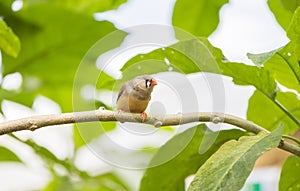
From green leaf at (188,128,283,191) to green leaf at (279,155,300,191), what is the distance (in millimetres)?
185

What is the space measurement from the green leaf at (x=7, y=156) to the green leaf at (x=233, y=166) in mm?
547

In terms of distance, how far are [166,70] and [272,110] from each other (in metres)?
0.22

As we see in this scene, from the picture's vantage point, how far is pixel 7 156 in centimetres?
113

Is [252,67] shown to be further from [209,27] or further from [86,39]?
[86,39]

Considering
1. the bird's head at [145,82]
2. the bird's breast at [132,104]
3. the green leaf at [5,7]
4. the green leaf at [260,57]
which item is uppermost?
the green leaf at [5,7]

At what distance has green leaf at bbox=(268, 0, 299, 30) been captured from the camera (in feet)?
3.22

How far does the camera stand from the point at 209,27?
1085 mm

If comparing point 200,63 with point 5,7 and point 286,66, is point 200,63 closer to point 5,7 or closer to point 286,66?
point 286,66


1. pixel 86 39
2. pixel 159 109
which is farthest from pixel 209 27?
pixel 159 109

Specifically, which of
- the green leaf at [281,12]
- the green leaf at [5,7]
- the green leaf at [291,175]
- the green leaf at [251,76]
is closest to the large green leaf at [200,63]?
the green leaf at [251,76]

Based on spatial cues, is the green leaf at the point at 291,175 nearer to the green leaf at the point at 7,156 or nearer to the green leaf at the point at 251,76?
the green leaf at the point at 251,76

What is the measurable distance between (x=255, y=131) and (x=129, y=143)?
30 centimetres

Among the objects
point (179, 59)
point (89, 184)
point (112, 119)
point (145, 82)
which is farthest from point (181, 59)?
point (89, 184)

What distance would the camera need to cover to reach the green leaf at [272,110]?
94 centimetres
